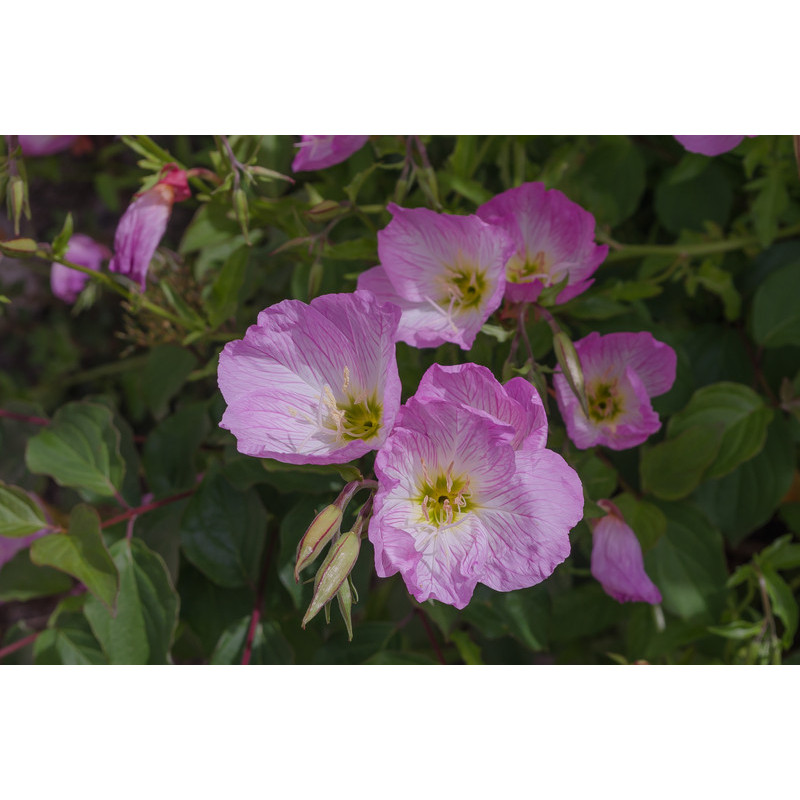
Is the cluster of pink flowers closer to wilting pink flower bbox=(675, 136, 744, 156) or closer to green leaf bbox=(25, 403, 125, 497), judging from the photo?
wilting pink flower bbox=(675, 136, 744, 156)

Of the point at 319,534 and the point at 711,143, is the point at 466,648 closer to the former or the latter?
the point at 319,534

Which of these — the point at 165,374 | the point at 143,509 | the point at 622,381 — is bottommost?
the point at 143,509

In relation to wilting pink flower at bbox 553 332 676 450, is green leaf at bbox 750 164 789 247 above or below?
above

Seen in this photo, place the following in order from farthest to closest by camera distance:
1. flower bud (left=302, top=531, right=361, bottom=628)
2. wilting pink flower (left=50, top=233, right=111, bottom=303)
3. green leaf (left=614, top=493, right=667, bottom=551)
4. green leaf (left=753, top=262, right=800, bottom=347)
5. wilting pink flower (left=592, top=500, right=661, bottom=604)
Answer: wilting pink flower (left=50, top=233, right=111, bottom=303), green leaf (left=753, top=262, right=800, bottom=347), green leaf (left=614, top=493, right=667, bottom=551), wilting pink flower (left=592, top=500, right=661, bottom=604), flower bud (left=302, top=531, right=361, bottom=628)

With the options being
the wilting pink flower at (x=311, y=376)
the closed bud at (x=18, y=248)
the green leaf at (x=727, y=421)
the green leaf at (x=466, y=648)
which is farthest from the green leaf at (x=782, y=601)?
the closed bud at (x=18, y=248)

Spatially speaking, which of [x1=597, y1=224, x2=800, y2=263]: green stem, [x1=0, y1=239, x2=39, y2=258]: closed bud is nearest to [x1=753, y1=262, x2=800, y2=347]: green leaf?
[x1=597, y1=224, x2=800, y2=263]: green stem

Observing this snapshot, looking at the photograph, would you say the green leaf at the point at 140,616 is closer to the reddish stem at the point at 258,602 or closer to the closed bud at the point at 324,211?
the reddish stem at the point at 258,602

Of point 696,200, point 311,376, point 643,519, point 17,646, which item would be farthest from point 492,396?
point 17,646
